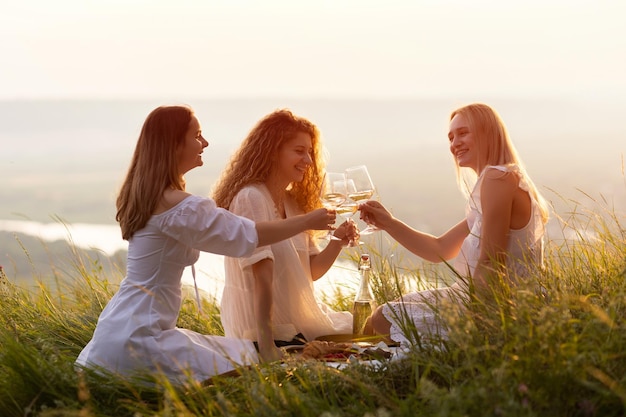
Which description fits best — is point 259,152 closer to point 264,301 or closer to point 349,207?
point 349,207

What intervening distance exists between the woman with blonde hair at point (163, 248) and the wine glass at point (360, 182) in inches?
23.4

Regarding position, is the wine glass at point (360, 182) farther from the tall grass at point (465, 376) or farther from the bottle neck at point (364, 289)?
the tall grass at point (465, 376)

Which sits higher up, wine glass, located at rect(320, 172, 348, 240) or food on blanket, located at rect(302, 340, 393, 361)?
wine glass, located at rect(320, 172, 348, 240)

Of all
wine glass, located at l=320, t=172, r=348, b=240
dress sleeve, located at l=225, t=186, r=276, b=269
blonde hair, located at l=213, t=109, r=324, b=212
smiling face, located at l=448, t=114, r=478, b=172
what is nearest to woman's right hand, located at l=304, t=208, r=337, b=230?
wine glass, located at l=320, t=172, r=348, b=240

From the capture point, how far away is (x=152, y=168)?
4.70 m

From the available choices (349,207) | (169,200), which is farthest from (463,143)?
(169,200)

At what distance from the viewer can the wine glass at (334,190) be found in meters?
5.25

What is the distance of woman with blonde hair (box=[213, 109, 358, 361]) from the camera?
5605 mm

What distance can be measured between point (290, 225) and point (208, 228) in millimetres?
499

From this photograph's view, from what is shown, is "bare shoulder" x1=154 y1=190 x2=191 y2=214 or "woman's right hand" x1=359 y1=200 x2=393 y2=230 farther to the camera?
"woman's right hand" x1=359 y1=200 x2=393 y2=230

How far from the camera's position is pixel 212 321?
23.6ft

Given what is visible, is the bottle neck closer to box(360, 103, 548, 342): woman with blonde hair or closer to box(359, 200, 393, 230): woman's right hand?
box(360, 103, 548, 342): woman with blonde hair

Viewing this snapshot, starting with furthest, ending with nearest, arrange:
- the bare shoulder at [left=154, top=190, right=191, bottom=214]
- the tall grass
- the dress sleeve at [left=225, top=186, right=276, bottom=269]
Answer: the dress sleeve at [left=225, top=186, right=276, bottom=269] → the bare shoulder at [left=154, top=190, right=191, bottom=214] → the tall grass

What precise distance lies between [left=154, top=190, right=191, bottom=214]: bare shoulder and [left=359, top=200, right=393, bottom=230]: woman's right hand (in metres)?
1.47
